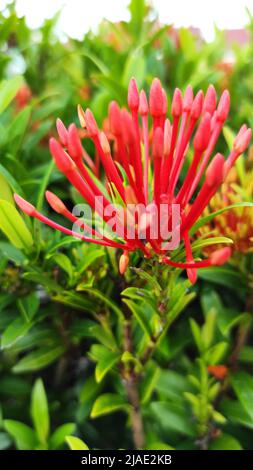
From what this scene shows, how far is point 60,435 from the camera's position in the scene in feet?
2.79

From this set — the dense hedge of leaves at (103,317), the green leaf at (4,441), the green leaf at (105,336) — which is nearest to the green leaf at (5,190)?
the dense hedge of leaves at (103,317)

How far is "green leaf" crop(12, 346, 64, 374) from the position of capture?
0.89 metres

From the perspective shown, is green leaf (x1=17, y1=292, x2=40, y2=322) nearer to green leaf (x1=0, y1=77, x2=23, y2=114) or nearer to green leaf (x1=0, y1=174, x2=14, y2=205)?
green leaf (x1=0, y1=174, x2=14, y2=205)

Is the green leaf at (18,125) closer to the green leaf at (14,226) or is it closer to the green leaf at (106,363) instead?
the green leaf at (14,226)

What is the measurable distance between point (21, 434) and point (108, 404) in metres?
0.17

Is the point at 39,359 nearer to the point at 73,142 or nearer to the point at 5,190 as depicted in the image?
the point at 5,190

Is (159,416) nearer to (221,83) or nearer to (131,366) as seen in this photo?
(131,366)

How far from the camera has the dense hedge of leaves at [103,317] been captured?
2.35 ft

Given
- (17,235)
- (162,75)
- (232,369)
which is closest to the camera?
(17,235)

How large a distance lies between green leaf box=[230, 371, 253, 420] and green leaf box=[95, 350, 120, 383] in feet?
0.74

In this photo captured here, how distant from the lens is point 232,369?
2.93ft

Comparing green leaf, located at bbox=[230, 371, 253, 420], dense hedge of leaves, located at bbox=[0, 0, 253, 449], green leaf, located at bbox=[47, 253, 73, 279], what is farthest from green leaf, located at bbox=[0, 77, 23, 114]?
green leaf, located at bbox=[230, 371, 253, 420]

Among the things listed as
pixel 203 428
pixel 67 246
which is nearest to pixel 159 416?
pixel 203 428

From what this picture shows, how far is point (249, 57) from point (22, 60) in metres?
0.53
